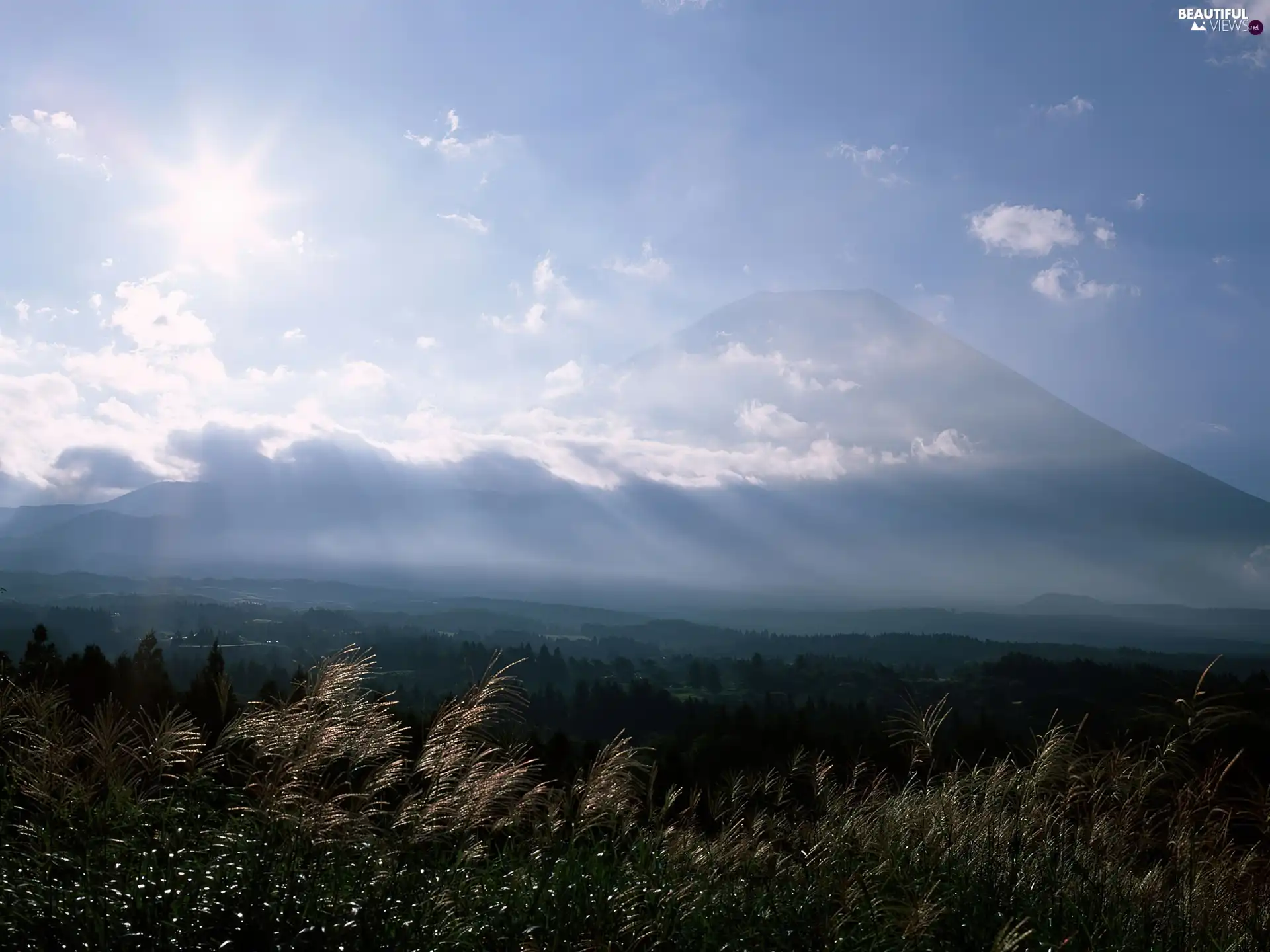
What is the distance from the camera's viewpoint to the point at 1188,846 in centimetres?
592

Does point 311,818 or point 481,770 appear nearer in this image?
point 311,818

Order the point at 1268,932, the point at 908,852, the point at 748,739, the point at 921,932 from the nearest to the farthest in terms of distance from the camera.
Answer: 1. the point at 921,932
2. the point at 1268,932
3. the point at 908,852
4. the point at 748,739

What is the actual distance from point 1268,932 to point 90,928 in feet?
22.6

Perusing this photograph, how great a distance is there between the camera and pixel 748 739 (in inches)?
1734

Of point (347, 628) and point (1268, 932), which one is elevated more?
point (1268, 932)

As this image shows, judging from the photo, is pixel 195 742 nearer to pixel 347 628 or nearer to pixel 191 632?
pixel 191 632

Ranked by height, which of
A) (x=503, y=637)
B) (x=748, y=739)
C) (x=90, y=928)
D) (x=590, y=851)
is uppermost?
(x=90, y=928)

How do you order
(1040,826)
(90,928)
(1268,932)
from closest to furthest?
1. (90,928)
2. (1268,932)
3. (1040,826)

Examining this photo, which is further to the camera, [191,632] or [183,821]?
[191,632]

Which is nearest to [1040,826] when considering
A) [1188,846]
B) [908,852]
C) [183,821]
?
[1188,846]

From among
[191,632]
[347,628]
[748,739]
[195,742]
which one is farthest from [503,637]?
[195,742]

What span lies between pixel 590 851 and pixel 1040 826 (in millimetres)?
3999

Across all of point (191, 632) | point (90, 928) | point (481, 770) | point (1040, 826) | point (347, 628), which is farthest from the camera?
point (347, 628)

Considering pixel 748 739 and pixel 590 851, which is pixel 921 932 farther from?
pixel 748 739
